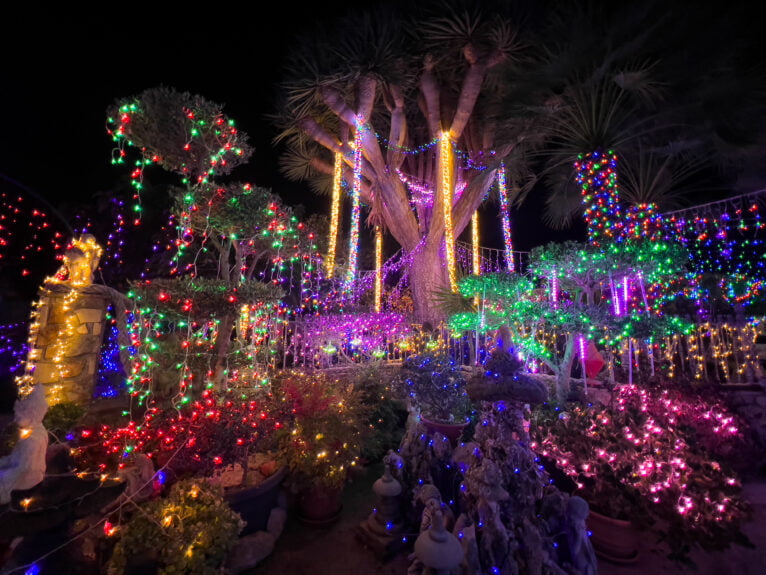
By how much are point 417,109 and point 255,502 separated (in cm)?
1129

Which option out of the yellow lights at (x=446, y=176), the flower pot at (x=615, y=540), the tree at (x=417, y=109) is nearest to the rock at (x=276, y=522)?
the flower pot at (x=615, y=540)

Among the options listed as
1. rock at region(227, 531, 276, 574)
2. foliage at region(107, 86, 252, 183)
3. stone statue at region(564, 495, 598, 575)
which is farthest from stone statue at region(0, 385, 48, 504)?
stone statue at region(564, 495, 598, 575)

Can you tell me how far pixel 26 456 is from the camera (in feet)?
7.34

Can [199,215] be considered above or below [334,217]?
below

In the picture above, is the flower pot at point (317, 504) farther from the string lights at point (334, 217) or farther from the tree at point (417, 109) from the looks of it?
the string lights at point (334, 217)

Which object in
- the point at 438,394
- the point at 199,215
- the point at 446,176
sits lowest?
the point at 438,394

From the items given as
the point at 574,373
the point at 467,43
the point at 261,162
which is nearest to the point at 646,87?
the point at 467,43

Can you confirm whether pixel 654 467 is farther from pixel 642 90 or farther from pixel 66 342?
pixel 642 90

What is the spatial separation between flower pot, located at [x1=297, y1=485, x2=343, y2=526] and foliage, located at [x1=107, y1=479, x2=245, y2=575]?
0.82 metres

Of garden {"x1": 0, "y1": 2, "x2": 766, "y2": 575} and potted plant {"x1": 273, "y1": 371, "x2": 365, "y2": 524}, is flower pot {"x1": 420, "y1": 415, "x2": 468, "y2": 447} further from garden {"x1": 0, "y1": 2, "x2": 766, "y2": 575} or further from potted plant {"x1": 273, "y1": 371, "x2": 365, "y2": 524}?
potted plant {"x1": 273, "y1": 371, "x2": 365, "y2": 524}

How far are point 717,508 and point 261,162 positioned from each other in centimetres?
1516

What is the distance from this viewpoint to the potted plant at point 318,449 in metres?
3.73

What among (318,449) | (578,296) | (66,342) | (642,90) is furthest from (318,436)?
(642,90)

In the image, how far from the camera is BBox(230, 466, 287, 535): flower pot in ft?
11.0
